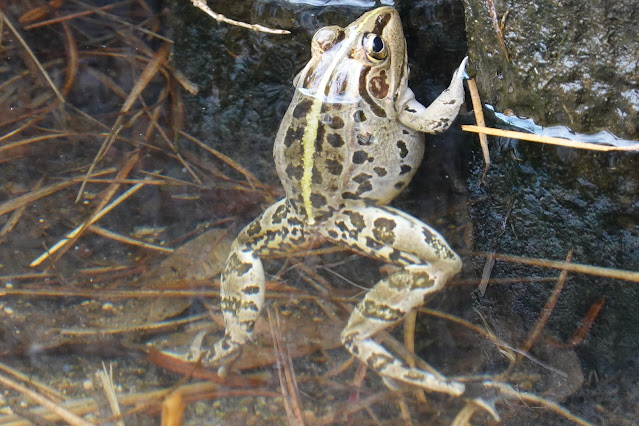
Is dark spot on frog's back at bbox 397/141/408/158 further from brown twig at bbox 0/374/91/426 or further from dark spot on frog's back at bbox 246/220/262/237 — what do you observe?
brown twig at bbox 0/374/91/426

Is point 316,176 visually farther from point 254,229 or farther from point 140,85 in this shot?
point 140,85

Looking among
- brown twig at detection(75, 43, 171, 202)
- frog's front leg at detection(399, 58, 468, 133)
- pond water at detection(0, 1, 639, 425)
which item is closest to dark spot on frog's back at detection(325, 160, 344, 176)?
frog's front leg at detection(399, 58, 468, 133)

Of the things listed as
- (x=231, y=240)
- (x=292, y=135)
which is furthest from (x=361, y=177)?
(x=231, y=240)

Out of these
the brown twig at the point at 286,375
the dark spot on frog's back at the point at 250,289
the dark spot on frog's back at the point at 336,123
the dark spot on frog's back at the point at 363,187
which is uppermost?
the dark spot on frog's back at the point at 336,123

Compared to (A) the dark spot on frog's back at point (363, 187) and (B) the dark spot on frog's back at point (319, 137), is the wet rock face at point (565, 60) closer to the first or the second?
(A) the dark spot on frog's back at point (363, 187)

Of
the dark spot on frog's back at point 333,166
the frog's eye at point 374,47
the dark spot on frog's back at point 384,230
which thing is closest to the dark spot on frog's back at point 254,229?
the dark spot on frog's back at point 333,166

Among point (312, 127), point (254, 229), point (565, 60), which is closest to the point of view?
point (565, 60)
